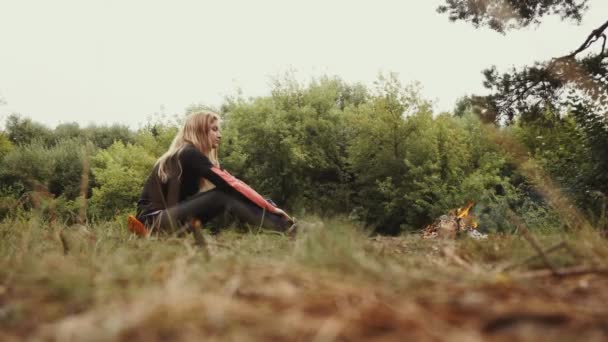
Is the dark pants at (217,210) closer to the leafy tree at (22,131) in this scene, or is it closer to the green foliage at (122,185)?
the green foliage at (122,185)

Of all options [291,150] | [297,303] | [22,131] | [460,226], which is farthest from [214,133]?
[22,131]

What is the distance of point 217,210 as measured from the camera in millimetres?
4137

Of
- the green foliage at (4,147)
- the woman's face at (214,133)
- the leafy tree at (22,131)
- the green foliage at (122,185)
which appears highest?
the leafy tree at (22,131)

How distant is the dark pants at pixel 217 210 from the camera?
156 inches

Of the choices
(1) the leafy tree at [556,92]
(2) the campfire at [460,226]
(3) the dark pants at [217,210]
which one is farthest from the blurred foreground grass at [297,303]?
(1) the leafy tree at [556,92]

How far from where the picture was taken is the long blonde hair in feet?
14.9

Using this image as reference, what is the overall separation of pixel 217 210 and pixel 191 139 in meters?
0.86

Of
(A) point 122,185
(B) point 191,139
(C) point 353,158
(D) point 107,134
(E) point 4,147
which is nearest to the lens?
(B) point 191,139

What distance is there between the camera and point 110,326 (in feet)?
1.91

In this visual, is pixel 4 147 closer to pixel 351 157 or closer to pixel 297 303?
pixel 351 157

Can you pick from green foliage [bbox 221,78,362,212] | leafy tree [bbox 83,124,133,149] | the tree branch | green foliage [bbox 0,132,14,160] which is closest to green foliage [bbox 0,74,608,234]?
green foliage [bbox 221,78,362,212]

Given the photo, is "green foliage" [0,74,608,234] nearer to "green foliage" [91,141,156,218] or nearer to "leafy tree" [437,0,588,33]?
"green foliage" [91,141,156,218]

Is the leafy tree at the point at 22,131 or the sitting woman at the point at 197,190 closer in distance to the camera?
the sitting woman at the point at 197,190

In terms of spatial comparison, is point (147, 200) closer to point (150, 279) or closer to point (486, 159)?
point (150, 279)
